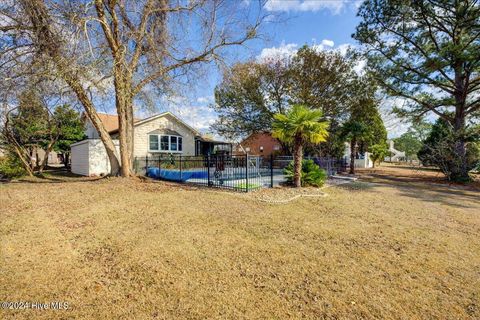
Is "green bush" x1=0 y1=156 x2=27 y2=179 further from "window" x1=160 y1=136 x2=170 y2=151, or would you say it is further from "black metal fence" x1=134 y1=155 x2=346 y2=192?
"window" x1=160 y1=136 x2=170 y2=151

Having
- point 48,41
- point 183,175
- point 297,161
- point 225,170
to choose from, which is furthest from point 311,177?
point 48,41

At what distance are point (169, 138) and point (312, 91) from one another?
44.2 feet

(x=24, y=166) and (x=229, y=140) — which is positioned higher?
(x=229, y=140)

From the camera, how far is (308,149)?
25359 millimetres

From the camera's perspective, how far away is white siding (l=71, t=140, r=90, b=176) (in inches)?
616

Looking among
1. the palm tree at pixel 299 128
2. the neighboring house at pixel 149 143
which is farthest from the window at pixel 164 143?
the palm tree at pixel 299 128

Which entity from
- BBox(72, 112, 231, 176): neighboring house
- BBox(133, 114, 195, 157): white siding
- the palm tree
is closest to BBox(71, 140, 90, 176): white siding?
BBox(72, 112, 231, 176): neighboring house

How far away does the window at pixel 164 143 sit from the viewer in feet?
59.7

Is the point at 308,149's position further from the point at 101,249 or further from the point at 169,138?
the point at 101,249

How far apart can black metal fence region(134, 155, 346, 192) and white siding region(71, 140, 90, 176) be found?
339 cm

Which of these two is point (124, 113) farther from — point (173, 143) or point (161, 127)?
point (173, 143)

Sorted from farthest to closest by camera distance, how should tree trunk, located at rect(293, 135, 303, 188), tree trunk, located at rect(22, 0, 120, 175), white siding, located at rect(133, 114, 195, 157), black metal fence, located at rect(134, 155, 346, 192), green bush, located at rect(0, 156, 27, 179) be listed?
white siding, located at rect(133, 114, 195, 157)
green bush, located at rect(0, 156, 27, 179)
black metal fence, located at rect(134, 155, 346, 192)
tree trunk, located at rect(293, 135, 303, 188)
tree trunk, located at rect(22, 0, 120, 175)

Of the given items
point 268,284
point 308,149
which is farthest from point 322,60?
point 268,284

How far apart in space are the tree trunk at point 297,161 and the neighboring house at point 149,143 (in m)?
11.3
